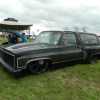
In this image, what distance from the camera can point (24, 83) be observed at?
11.4 ft

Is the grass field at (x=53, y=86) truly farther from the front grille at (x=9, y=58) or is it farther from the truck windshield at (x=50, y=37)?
the truck windshield at (x=50, y=37)

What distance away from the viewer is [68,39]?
4.70m

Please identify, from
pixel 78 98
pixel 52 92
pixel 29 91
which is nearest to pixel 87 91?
pixel 78 98

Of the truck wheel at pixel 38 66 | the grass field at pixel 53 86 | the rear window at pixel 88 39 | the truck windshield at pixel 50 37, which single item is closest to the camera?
the grass field at pixel 53 86

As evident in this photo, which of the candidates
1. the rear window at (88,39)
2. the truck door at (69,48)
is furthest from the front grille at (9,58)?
the rear window at (88,39)

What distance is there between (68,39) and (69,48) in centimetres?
35

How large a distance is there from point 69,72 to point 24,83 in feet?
5.64

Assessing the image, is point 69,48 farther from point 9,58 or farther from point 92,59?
point 9,58

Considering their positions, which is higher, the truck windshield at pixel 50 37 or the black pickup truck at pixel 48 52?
the truck windshield at pixel 50 37

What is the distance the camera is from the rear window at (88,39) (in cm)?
526

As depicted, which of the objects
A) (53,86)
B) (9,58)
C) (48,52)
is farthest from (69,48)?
(9,58)

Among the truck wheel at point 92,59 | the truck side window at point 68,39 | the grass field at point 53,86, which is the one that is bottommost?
the grass field at point 53,86

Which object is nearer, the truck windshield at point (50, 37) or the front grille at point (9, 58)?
the front grille at point (9, 58)

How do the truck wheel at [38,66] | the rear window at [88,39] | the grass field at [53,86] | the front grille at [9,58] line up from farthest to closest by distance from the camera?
1. the rear window at [88,39]
2. the truck wheel at [38,66]
3. the front grille at [9,58]
4. the grass field at [53,86]
